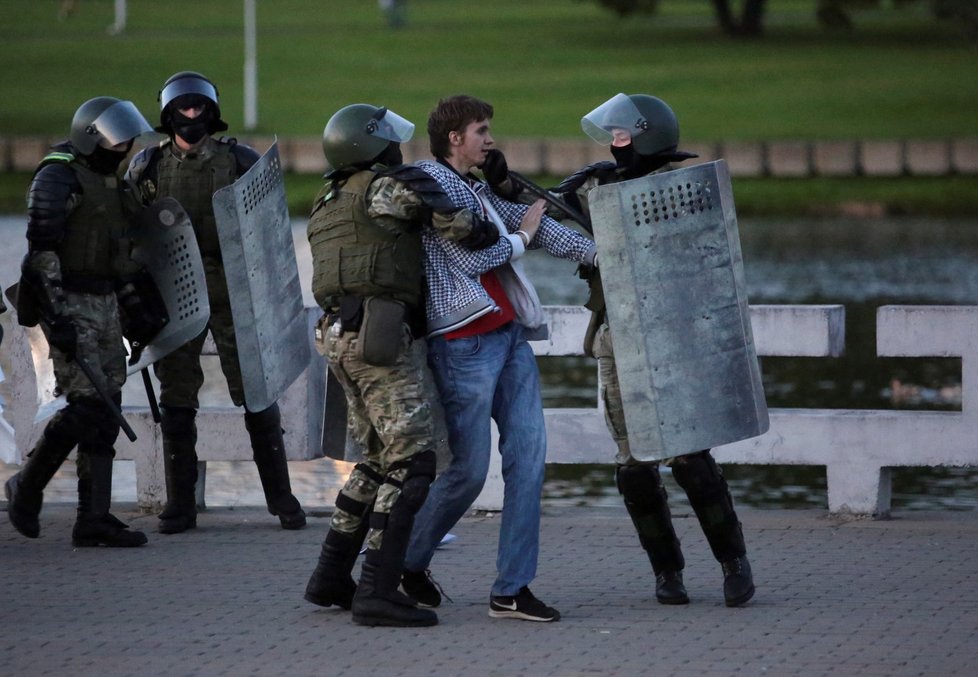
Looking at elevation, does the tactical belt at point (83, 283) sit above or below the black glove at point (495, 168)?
below

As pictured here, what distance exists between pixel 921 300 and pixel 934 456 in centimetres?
1262

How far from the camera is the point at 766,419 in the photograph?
275 inches

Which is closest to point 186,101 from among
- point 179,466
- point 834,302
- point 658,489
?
point 179,466

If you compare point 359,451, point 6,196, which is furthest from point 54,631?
point 6,196

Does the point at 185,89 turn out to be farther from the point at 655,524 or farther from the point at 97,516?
the point at 655,524

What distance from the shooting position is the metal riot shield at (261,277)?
782 cm

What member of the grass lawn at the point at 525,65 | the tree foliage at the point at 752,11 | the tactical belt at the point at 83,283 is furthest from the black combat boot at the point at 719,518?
the tree foliage at the point at 752,11

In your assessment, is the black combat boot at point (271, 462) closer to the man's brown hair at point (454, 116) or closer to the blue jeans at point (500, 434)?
the blue jeans at point (500, 434)

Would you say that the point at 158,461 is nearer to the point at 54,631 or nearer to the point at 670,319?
the point at 54,631

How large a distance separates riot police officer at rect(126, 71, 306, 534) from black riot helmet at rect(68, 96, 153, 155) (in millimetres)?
364

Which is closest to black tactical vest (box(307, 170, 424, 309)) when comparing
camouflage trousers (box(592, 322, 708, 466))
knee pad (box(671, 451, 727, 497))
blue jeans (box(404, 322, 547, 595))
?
blue jeans (box(404, 322, 547, 595))

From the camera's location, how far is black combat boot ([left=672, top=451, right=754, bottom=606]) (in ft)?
23.0

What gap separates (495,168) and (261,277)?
1464 millimetres

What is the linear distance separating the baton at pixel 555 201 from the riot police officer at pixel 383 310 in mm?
365
